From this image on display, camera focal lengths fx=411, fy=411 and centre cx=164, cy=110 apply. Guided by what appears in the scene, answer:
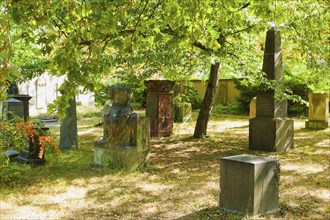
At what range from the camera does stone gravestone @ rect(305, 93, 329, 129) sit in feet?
51.8

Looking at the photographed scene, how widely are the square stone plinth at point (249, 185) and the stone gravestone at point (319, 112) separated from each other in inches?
422

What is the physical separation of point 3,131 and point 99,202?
2434mm

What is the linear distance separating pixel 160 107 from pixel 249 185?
8991 mm

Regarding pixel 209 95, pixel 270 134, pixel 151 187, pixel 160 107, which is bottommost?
pixel 151 187

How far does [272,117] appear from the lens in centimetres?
1109

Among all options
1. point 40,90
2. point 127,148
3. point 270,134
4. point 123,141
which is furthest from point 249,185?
point 40,90

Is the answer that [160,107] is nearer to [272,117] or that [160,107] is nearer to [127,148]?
[272,117]

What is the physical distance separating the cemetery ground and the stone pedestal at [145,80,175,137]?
2.89 m

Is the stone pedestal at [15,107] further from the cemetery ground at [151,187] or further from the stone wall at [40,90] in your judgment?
the stone wall at [40,90]

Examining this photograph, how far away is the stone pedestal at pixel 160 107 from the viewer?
14.2 meters

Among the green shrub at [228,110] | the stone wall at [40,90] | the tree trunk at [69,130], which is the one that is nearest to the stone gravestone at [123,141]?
the tree trunk at [69,130]

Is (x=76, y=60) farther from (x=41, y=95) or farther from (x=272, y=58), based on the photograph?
(x=41, y=95)

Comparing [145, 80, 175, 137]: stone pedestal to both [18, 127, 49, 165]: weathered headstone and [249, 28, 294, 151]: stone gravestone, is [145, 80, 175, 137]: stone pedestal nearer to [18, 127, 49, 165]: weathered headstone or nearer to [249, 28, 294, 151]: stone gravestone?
[249, 28, 294, 151]: stone gravestone

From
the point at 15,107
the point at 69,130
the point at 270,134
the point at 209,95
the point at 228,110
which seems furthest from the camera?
the point at 228,110
